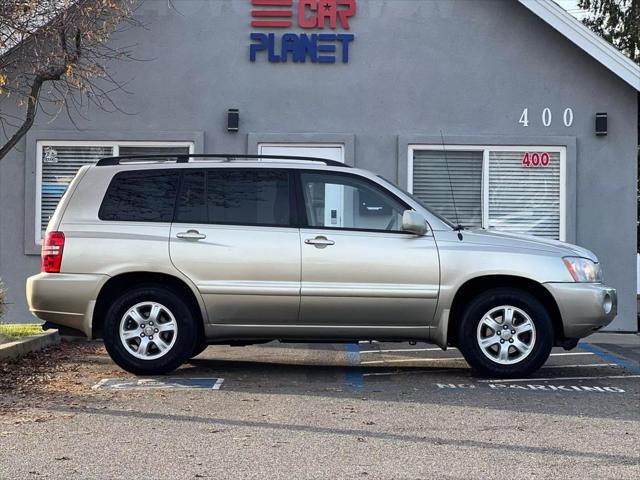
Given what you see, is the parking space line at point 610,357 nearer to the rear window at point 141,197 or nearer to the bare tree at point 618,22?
the rear window at point 141,197

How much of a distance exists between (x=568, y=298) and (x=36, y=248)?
793 cm

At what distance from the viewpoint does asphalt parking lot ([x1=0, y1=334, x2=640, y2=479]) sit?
5.60m

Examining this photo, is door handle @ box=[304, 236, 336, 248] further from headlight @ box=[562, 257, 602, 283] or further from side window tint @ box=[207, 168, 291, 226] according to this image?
headlight @ box=[562, 257, 602, 283]

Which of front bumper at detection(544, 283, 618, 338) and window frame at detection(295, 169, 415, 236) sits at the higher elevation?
window frame at detection(295, 169, 415, 236)

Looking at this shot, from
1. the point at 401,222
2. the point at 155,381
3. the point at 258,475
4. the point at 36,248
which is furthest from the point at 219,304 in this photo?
the point at 36,248

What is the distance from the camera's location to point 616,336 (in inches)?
526

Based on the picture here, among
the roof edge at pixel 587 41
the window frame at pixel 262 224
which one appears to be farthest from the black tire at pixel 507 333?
the roof edge at pixel 587 41

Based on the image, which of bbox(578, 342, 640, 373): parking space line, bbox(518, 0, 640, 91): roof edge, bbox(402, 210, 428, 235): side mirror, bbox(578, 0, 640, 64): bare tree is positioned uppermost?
bbox(578, 0, 640, 64): bare tree

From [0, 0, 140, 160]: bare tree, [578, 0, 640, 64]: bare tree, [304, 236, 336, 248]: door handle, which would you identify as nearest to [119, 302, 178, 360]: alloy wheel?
[304, 236, 336, 248]: door handle

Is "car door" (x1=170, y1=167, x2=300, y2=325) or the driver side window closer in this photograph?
"car door" (x1=170, y1=167, x2=300, y2=325)

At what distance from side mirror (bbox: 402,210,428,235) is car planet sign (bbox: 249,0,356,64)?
579 centimetres

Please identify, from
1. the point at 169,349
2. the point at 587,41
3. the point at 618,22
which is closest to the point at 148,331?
the point at 169,349

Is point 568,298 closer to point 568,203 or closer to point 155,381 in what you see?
point 155,381

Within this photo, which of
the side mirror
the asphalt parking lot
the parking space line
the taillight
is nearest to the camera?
the asphalt parking lot
